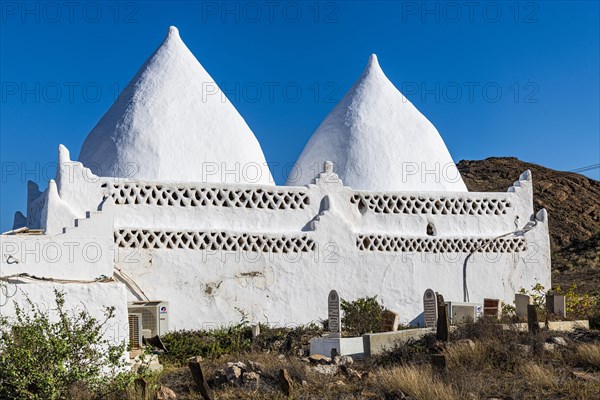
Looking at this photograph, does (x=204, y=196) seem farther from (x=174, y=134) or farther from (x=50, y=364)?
(x=50, y=364)

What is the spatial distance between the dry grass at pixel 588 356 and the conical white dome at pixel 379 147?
7.78 m

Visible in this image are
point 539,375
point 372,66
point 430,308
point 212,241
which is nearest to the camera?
point 539,375

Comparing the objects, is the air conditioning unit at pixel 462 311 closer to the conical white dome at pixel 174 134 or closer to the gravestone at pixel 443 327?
the gravestone at pixel 443 327

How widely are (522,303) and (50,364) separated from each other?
10.4 metres

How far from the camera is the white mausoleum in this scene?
15133mm

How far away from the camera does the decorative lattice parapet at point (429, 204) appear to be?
57.4 ft

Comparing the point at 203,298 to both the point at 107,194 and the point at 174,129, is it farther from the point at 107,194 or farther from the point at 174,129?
the point at 174,129

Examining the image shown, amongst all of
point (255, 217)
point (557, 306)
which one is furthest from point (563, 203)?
point (255, 217)

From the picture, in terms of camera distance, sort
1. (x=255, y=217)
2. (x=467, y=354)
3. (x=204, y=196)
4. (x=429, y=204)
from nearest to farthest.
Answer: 1. (x=467, y=354)
2. (x=204, y=196)
3. (x=255, y=217)
4. (x=429, y=204)

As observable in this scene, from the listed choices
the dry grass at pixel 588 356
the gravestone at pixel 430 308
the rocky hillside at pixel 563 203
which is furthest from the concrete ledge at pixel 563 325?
the rocky hillside at pixel 563 203

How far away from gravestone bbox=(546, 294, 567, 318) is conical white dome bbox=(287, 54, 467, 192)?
3788 millimetres

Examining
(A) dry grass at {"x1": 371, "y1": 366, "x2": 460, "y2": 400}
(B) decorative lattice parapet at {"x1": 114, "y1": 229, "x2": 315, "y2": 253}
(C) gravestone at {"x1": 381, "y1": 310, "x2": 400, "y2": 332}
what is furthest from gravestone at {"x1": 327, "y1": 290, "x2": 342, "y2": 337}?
(A) dry grass at {"x1": 371, "y1": 366, "x2": 460, "y2": 400}

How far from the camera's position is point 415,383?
9.36 meters

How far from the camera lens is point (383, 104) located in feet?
65.9
